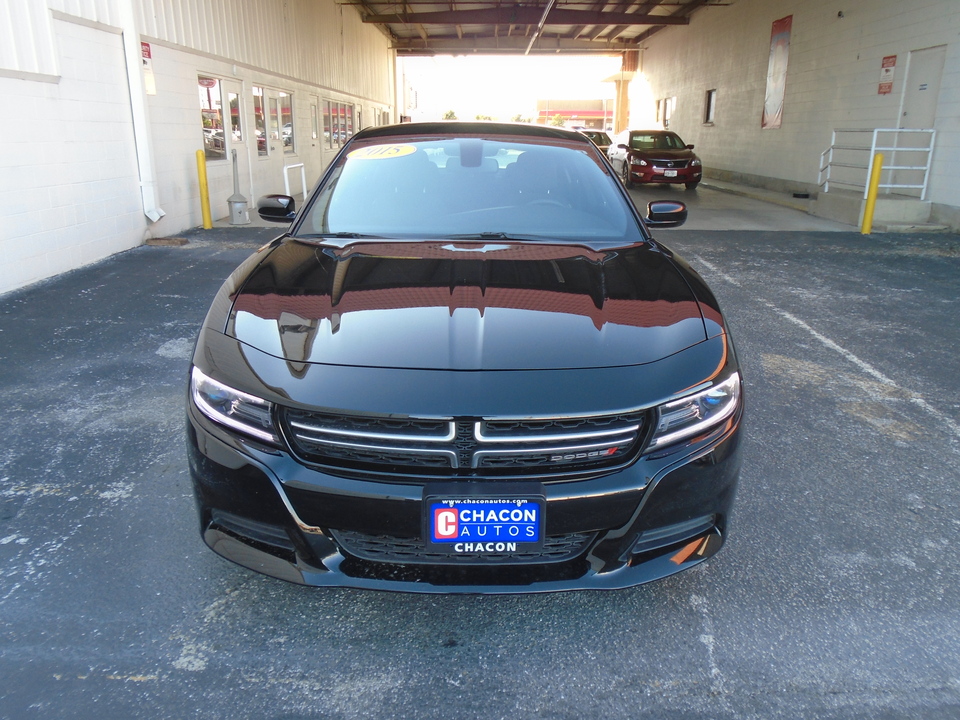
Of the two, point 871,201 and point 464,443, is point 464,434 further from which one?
point 871,201

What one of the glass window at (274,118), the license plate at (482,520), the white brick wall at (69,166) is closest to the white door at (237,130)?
the glass window at (274,118)

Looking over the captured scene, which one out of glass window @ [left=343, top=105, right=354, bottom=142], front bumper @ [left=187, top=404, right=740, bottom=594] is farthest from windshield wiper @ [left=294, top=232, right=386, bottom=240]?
glass window @ [left=343, top=105, right=354, bottom=142]

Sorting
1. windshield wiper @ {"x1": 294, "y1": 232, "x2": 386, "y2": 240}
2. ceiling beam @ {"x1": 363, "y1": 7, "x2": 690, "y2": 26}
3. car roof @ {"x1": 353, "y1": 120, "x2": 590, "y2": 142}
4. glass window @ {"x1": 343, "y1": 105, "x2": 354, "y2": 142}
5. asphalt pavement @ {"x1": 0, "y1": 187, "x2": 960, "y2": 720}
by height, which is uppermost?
ceiling beam @ {"x1": 363, "y1": 7, "x2": 690, "y2": 26}

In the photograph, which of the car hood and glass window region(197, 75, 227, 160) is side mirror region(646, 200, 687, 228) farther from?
glass window region(197, 75, 227, 160)

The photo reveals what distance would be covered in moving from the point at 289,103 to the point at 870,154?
12.0 m

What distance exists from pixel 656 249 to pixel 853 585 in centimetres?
145

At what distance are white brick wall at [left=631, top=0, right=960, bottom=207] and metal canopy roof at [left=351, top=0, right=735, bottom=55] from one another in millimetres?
1986

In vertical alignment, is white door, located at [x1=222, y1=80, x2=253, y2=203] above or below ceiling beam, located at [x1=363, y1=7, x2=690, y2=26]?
below

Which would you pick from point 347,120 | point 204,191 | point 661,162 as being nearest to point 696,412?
point 204,191

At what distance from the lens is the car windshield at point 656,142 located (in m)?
19.3

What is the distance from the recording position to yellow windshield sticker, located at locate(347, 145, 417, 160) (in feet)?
11.4

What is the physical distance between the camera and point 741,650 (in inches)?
85.2

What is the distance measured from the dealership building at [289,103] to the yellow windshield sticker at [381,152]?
4.80m

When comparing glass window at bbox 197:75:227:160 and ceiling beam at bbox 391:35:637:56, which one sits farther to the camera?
ceiling beam at bbox 391:35:637:56
